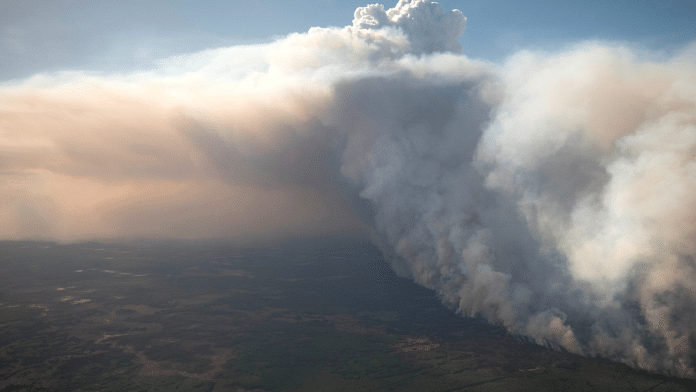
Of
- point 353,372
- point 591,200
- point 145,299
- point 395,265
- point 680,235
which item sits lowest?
point 145,299

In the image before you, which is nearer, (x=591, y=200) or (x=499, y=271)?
(x=591, y=200)

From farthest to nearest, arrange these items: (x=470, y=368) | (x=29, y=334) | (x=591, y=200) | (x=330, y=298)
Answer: (x=330, y=298) → (x=29, y=334) → (x=591, y=200) → (x=470, y=368)

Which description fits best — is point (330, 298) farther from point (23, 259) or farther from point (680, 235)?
point (23, 259)

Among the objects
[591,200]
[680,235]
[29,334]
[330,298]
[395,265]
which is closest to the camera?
[680,235]

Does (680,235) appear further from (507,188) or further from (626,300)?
(507,188)

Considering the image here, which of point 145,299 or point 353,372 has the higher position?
point 353,372

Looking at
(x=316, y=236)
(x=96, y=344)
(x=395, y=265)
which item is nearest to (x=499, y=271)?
(x=395, y=265)
